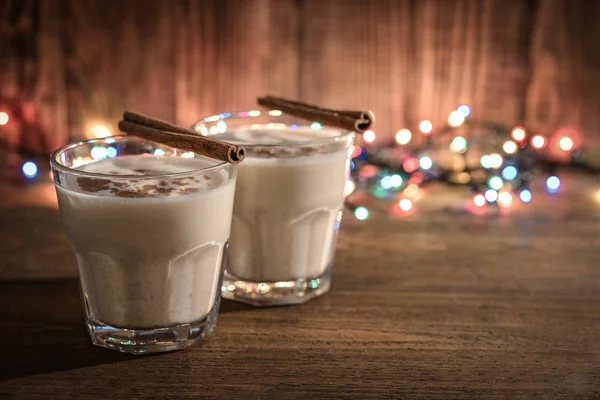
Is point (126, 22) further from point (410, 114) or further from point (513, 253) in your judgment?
point (513, 253)

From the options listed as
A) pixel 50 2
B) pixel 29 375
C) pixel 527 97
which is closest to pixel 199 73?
pixel 50 2

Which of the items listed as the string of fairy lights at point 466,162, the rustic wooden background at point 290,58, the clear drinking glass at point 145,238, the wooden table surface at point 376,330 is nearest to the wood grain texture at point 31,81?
the rustic wooden background at point 290,58

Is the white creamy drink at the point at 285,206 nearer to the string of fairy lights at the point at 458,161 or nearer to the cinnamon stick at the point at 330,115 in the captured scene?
the cinnamon stick at the point at 330,115

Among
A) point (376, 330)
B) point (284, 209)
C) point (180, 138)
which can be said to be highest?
point (180, 138)

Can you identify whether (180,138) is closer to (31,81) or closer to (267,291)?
(267,291)

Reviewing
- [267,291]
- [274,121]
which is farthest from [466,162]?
[267,291]

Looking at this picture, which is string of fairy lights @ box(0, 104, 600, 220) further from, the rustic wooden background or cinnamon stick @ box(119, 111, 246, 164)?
cinnamon stick @ box(119, 111, 246, 164)

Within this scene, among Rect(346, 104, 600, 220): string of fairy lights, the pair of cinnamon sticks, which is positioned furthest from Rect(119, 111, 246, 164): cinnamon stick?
Rect(346, 104, 600, 220): string of fairy lights
